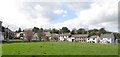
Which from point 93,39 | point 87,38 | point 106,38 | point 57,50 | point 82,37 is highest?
point 57,50

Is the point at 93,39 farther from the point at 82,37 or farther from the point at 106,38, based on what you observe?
the point at 82,37

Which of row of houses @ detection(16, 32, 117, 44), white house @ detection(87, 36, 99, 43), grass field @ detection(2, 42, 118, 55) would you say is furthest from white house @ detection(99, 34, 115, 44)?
grass field @ detection(2, 42, 118, 55)

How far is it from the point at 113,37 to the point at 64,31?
5369 cm

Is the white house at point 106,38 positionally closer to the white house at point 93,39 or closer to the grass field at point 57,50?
the white house at point 93,39

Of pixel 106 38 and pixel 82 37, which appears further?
pixel 82 37

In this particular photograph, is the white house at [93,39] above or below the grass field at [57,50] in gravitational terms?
below

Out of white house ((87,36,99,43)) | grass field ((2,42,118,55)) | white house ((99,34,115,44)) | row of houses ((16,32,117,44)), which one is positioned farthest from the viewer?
white house ((87,36,99,43))

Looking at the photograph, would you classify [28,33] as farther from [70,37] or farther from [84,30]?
[84,30]

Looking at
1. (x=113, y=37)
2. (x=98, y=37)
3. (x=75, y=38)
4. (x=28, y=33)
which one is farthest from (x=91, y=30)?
(x=28, y=33)

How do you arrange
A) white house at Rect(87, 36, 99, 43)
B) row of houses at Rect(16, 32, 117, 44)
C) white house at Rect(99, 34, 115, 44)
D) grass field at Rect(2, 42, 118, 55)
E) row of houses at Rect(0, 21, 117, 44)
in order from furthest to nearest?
white house at Rect(87, 36, 99, 43) < row of houses at Rect(16, 32, 117, 44) < white house at Rect(99, 34, 115, 44) < row of houses at Rect(0, 21, 117, 44) < grass field at Rect(2, 42, 118, 55)

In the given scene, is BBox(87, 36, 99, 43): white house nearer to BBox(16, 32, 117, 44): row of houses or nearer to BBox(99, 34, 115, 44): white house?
BBox(16, 32, 117, 44): row of houses

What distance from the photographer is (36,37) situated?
373 ft

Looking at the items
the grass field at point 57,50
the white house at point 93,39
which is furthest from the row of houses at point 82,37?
the grass field at point 57,50

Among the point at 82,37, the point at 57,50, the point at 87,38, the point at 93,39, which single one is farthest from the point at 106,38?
the point at 57,50
